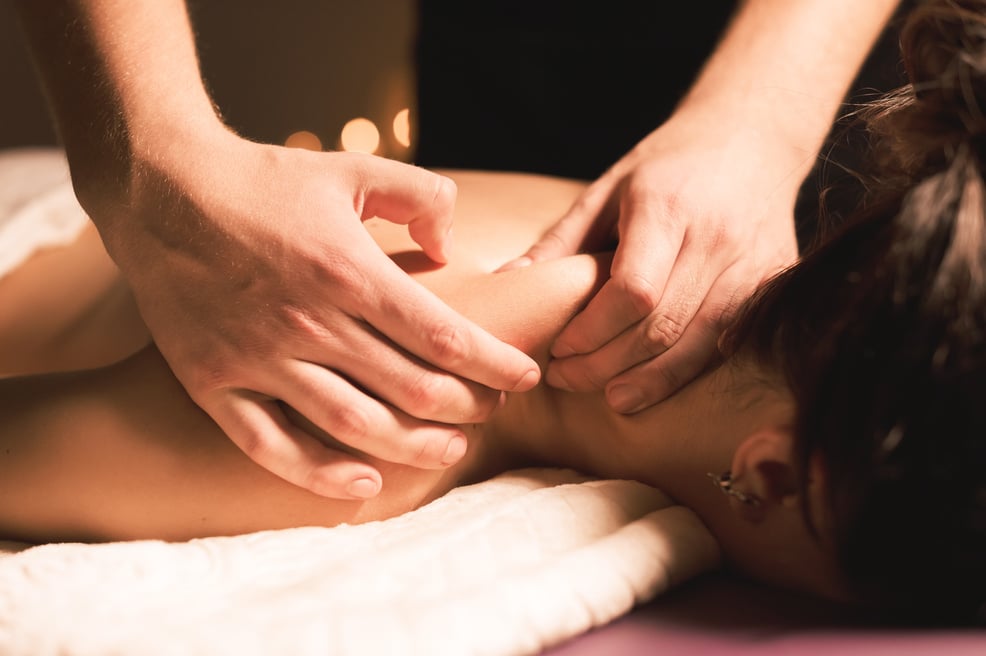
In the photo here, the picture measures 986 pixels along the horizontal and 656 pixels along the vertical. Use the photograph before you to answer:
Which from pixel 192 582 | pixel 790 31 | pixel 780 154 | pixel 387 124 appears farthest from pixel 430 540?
pixel 387 124

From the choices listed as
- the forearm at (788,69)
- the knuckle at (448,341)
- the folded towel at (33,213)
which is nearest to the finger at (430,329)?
the knuckle at (448,341)

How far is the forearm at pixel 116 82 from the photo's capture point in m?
0.81

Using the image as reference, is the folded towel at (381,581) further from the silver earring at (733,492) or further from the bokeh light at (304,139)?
the bokeh light at (304,139)

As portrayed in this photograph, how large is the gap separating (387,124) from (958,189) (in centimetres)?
234

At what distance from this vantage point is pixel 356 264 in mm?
715

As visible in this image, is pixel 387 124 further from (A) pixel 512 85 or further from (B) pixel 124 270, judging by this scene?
(B) pixel 124 270

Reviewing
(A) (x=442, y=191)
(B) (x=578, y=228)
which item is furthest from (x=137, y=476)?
(B) (x=578, y=228)

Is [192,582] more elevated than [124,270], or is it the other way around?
[124,270]

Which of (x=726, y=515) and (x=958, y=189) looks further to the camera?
(x=726, y=515)

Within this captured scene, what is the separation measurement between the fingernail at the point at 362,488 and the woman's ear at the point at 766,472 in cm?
30

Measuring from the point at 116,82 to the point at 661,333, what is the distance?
56 centimetres

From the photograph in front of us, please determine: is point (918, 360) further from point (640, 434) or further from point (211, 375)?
point (211, 375)

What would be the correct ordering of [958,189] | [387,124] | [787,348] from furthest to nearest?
[387,124] < [787,348] < [958,189]

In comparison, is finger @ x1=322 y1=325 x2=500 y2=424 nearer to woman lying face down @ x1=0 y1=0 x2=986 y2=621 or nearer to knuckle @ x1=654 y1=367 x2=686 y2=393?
woman lying face down @ x1=0 y1=0 x2=986 y2=621
